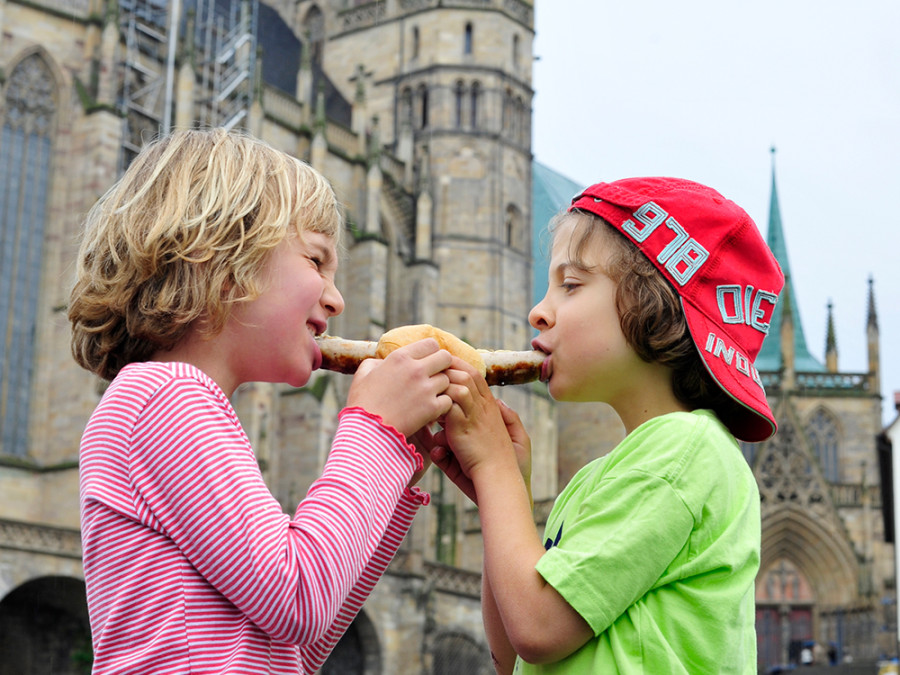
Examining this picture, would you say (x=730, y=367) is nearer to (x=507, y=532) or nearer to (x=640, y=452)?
(x=640, y=452)

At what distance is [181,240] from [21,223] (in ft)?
68.4

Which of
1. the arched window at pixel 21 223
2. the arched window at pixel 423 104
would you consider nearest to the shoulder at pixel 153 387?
the arched window at pixel 21 223

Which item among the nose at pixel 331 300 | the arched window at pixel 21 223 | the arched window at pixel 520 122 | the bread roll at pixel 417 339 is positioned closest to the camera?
the nose at pixel 331 300

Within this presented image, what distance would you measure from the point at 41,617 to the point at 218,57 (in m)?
12.6

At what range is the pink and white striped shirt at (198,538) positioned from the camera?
1.71 meters

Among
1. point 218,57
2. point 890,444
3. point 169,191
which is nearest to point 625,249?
point 169,191

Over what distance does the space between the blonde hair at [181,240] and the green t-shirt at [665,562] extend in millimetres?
589

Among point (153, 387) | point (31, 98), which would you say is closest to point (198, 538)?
point (153, 387)

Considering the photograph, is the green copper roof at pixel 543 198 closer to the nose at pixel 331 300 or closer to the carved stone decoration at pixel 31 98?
the carved stone decoration at pixel 31 98

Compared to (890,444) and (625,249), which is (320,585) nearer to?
(625,249)

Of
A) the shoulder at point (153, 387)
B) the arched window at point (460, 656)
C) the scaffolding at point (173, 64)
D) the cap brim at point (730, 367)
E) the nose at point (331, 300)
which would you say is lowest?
the arched window at point (460, 656)

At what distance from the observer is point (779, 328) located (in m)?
37.6

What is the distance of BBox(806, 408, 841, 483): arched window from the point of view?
118 ft

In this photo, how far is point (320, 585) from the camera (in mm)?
1728
